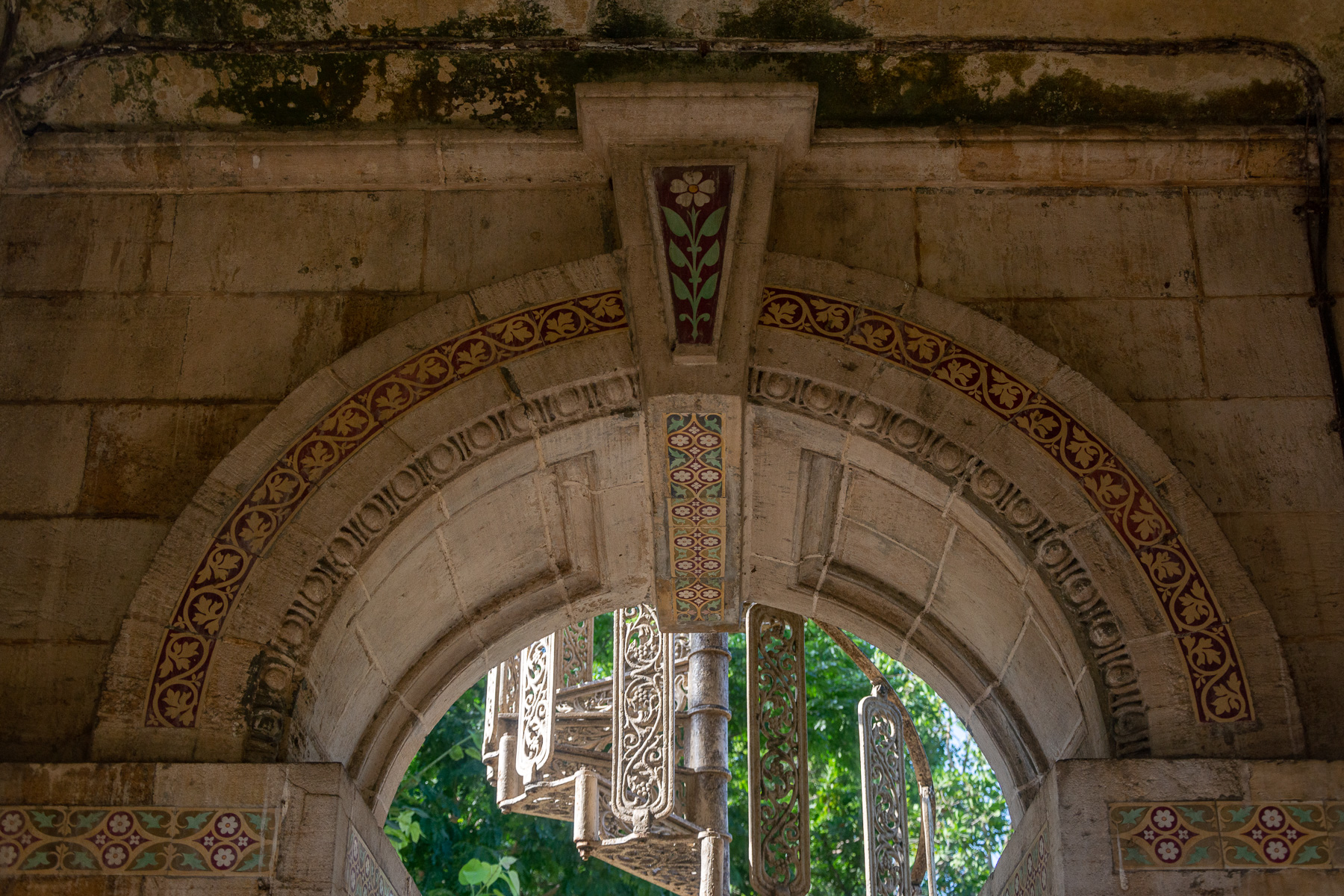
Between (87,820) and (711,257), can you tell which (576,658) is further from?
(87,820)

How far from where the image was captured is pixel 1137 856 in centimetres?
382

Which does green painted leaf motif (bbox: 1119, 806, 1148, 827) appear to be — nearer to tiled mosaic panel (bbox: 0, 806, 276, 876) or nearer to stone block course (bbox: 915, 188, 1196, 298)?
stone block course (bbox: 915, 188, 1196, 298)

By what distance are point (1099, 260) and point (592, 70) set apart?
1.82m

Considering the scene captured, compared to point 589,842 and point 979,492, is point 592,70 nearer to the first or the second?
point 979,492

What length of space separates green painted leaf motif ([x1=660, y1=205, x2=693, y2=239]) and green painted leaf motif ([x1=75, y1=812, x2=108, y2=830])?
2404mm

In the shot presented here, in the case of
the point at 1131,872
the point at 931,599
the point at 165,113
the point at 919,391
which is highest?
the point at 165,113

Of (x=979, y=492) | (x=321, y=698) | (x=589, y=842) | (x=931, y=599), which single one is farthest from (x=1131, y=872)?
(x=589, y=842)

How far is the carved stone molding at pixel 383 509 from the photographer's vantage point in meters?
4.09

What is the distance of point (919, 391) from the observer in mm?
4473

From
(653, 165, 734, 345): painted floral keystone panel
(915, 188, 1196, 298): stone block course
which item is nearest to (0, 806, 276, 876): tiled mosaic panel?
(653, 165, 734, 345): painted floral keystone panel

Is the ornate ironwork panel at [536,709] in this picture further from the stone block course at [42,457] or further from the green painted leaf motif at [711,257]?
the green painted leaf motif at [711,257]

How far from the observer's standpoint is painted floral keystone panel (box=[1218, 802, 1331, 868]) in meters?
3.78

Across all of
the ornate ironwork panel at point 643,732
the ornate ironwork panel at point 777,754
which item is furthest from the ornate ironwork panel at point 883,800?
the ornate ironwork panel at point 643,732

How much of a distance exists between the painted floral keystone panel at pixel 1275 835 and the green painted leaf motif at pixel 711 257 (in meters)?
2.18
